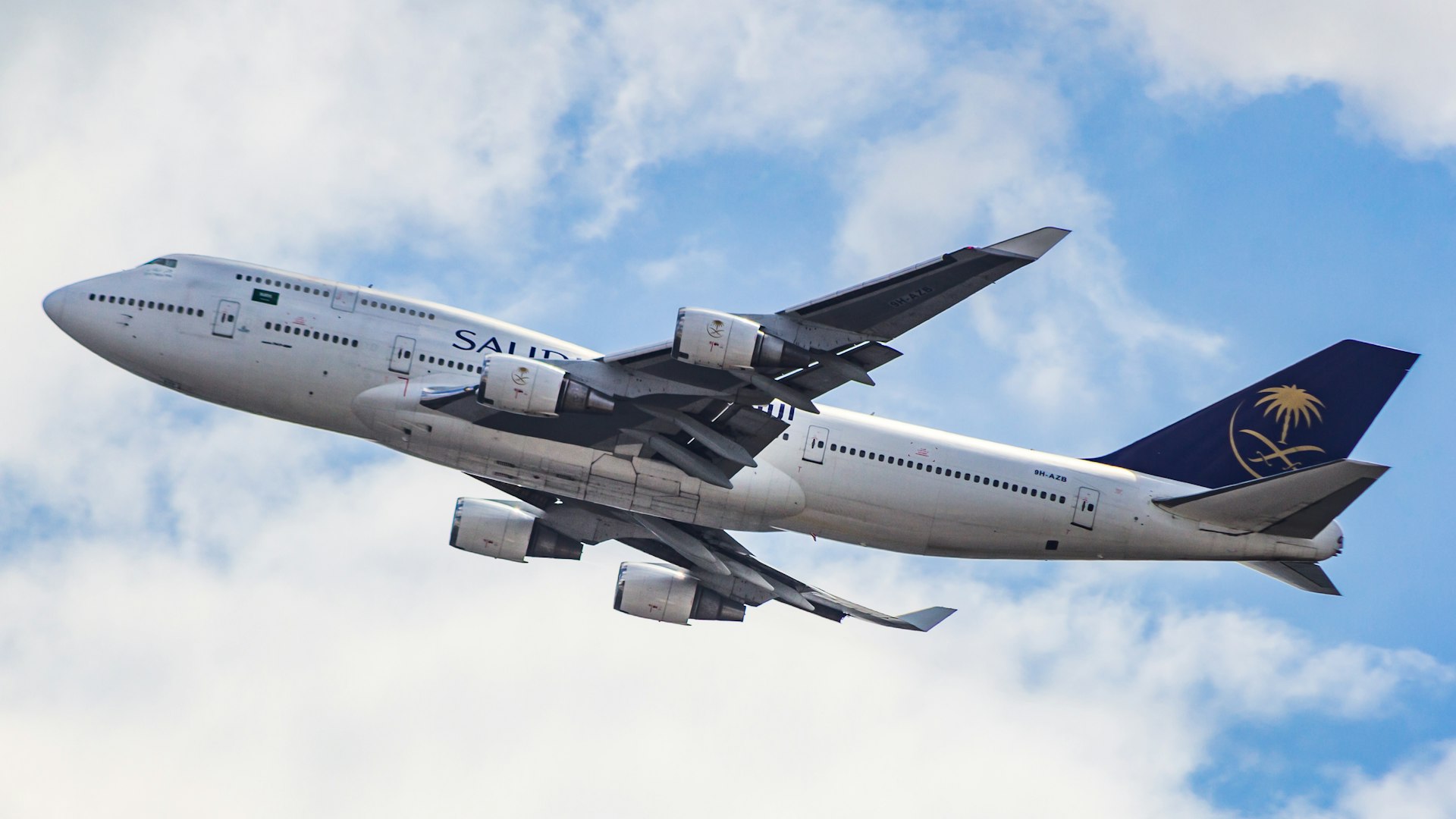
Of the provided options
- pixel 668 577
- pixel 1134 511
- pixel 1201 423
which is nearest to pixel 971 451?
pixel 1134 511

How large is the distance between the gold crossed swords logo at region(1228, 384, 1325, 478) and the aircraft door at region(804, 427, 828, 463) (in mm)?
12059

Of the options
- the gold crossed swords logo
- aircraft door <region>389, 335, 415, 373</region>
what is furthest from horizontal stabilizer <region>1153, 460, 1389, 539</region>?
aircraft door <region>389, 335, 415, 373</region>

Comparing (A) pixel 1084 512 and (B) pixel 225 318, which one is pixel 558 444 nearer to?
(B) pixel 225 318

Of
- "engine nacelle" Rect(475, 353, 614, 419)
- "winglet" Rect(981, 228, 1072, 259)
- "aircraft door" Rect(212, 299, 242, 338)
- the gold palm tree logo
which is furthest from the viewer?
the gold palm tree logo

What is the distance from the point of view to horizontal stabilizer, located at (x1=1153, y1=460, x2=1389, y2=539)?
3183 centimetres

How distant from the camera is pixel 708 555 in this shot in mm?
39312

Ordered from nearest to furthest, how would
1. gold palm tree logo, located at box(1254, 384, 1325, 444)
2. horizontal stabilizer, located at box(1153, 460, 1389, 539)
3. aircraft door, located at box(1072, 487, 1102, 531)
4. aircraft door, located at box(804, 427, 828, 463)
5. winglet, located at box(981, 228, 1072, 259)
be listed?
winglet, located at box(981, 228, 1072, 259)
horizontal stabilizer, located at box(1153, 460, 1389, 539)
aircraft door, located at box(804, 427, 828, 463)
aircraft door, located at box(1072, 487, 1102, 531)
gold palm tree logo, located at box(1254, 384, 1325, 444)

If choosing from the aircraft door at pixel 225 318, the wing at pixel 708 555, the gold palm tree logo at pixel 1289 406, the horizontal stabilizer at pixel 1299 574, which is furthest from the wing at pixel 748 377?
the gold palm tree logo at pixel 1289 406

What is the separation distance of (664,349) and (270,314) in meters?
9.68

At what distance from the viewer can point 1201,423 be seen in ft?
125

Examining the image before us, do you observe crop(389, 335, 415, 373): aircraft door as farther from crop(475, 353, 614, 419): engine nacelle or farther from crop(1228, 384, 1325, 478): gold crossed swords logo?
crop(1228, 384, 1325, 478): gold crossed swords logo

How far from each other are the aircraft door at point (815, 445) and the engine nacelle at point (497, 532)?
897cm

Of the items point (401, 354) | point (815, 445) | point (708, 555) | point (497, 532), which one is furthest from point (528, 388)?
point (708, 555)

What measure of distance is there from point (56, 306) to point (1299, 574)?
104 ft
